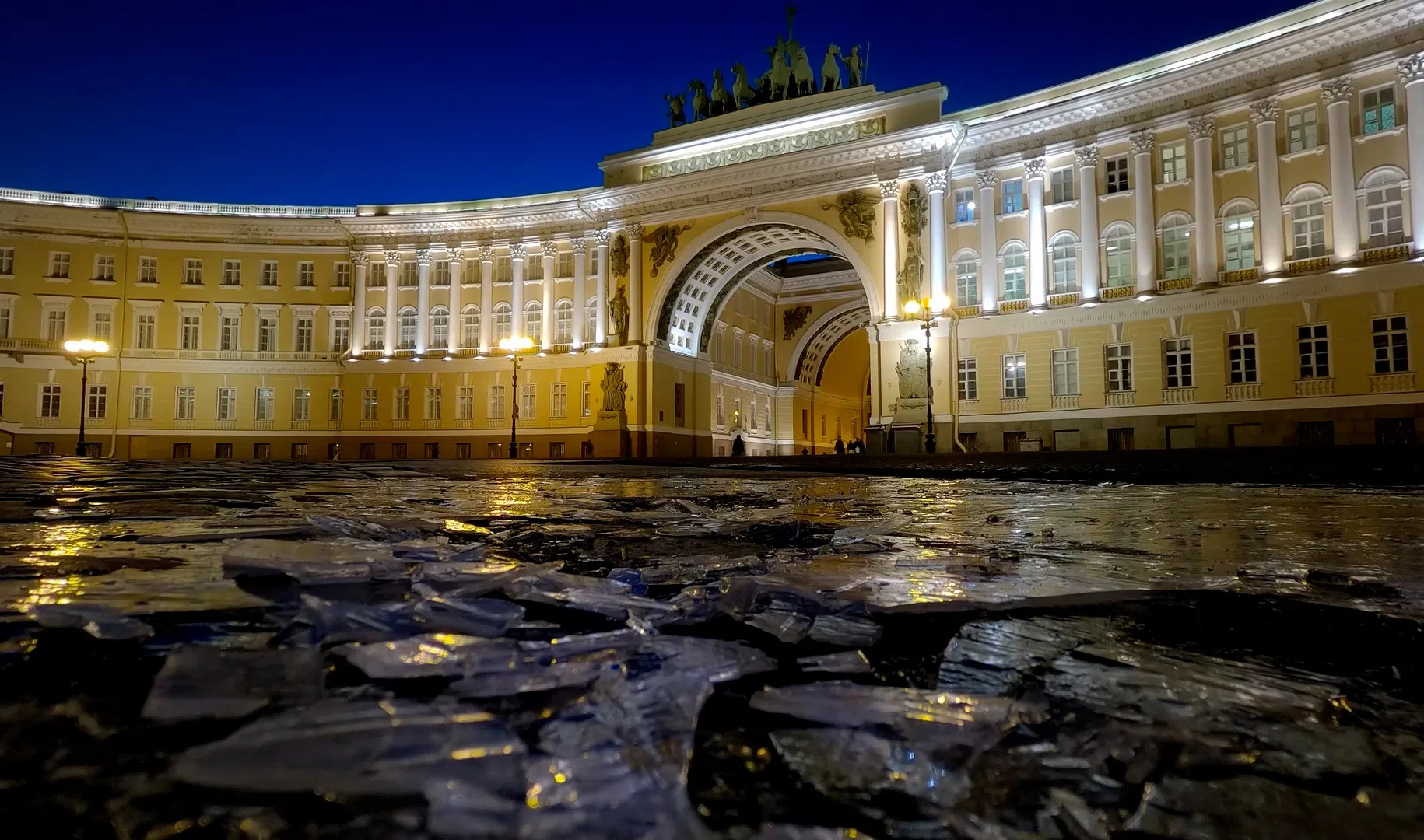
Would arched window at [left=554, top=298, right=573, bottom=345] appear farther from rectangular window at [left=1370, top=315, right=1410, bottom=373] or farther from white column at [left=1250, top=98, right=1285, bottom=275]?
rectangular window at [left=1370, top=315, right=1410, bottom=373]

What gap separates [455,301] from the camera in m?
36.7

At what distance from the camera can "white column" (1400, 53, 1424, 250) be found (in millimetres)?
20750

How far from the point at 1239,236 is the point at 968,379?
8.70 meters

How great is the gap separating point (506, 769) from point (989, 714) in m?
0.62

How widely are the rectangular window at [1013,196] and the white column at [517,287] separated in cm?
2021

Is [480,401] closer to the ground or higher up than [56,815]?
higher up

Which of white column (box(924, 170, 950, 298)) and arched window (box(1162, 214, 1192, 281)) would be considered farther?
white column (box(924, 170, 950, 298))

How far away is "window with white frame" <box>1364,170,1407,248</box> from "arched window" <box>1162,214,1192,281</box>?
419cm

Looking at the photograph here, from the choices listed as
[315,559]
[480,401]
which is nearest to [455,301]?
[480,401]

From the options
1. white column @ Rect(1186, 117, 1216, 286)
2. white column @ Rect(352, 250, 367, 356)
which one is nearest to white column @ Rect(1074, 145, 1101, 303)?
white column @ Rect(1186, 117, 1216, 286)

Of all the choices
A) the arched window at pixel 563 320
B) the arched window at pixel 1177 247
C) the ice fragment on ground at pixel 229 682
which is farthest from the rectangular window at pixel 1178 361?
the ice fragment on ground at pixel 229 682

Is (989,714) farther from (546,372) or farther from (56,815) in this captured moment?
(546,372)

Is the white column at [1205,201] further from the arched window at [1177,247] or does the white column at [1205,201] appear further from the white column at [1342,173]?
the white column at [1342,173]

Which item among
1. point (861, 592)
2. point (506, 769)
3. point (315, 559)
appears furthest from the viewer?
point (315, 559)
